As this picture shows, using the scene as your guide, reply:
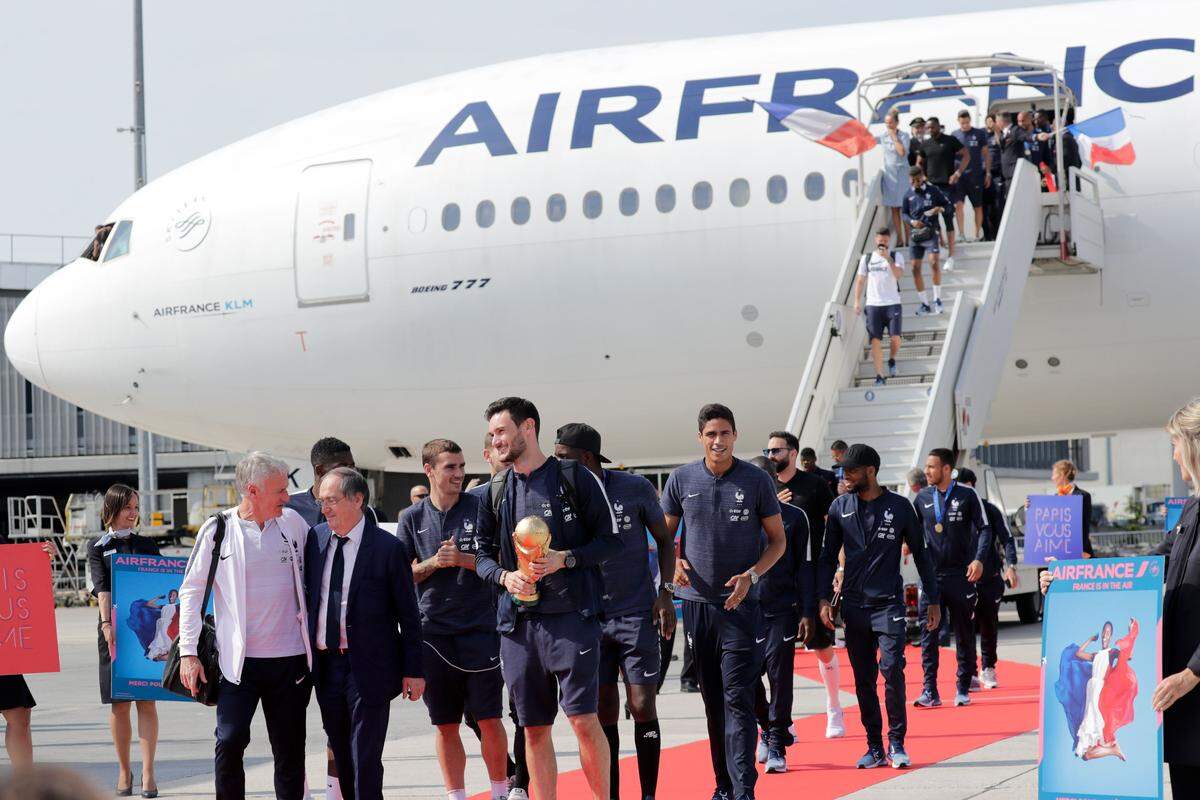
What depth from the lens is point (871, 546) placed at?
8578mm

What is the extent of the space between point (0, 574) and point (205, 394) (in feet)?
32.9

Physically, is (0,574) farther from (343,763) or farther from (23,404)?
(23,404)

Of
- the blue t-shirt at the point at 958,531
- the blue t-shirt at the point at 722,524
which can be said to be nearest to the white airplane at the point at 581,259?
the blue t-shirt at the point at 958,531

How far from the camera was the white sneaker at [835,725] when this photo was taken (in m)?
9.40

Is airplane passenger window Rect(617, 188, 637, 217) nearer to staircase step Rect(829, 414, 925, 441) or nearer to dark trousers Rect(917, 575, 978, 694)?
staircase step Rect(829, 414, 925, 441)

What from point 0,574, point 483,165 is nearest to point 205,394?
point 483,165

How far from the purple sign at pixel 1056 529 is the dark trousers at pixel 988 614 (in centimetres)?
193

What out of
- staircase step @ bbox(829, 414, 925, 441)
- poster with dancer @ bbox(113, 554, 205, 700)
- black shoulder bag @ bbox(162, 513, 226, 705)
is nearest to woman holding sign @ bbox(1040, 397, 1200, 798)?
black shoulder bag @ bbox(162, 513, 226, 705)

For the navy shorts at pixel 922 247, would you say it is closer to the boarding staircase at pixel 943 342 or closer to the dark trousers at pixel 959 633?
the boarding staircase at pixel 943 342

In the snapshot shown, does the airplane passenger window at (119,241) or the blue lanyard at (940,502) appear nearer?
the blue lanyard at (940,502)

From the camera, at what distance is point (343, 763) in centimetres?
654

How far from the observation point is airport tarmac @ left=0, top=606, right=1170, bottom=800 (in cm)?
780

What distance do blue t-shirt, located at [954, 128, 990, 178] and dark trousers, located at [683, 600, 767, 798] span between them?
8886 mm

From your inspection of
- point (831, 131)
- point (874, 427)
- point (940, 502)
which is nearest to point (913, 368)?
point (874, 427)
